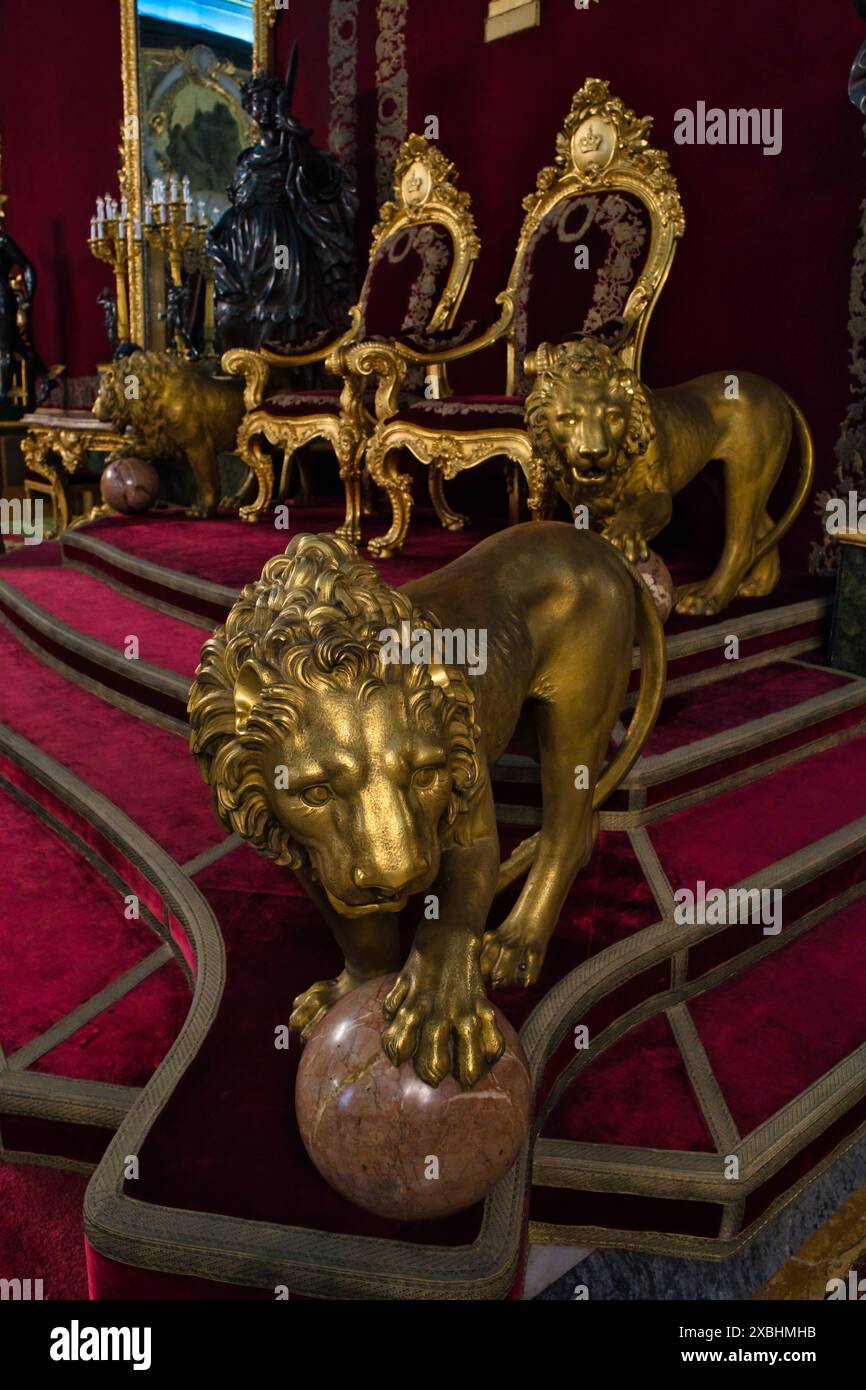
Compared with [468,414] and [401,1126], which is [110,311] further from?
[401,1126]

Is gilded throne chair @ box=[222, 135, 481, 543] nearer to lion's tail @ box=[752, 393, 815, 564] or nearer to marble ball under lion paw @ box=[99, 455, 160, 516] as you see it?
marble ball under lion paw @ box=[99, 455, 160, 516]

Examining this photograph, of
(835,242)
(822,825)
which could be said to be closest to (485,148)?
(835,242)

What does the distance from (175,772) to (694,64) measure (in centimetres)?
307

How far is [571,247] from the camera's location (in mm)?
3703

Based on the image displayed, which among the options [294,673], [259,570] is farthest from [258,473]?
[294,673]

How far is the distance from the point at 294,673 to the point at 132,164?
7.50 m

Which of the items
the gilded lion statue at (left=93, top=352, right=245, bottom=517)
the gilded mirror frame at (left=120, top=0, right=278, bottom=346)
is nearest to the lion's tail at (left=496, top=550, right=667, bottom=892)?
the gilded lion statue at (left=93, top=352, right=245, bottom=517)

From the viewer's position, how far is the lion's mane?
0.99 meters

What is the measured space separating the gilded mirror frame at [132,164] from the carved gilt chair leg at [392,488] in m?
4.65

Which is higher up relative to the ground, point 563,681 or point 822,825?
point 563,681

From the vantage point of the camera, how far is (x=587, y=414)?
7.43 ft

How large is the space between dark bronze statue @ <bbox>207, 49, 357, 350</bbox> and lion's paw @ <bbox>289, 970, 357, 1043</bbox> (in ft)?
12.4

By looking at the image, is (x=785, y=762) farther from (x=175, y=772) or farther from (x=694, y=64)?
(x=694, y=64)

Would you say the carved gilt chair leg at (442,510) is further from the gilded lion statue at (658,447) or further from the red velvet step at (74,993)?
the red velvet step at (74,993)
